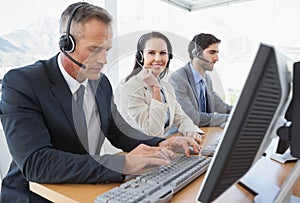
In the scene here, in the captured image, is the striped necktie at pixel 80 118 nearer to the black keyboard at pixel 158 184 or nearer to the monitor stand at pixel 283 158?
the black keyboard at pixel 158 184

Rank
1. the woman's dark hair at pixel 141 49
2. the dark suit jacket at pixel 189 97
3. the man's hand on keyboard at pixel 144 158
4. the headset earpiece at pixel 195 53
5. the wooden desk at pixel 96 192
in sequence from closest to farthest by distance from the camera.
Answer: the wooden desk at pixel 96 192, the man's hand on keyboard at pixel 144 158, the woman's dark hair at pixel 141 49, the dark suit jacket at pixel 189 97, the headset earpiece at pixel 195 53

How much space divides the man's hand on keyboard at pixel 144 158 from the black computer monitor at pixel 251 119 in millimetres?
388

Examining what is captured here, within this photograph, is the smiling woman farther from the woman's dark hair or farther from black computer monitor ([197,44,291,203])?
black computer monitor ([197,44,291,203])

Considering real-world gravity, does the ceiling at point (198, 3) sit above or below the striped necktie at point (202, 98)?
above

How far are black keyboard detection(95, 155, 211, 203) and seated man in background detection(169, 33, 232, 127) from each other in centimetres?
75

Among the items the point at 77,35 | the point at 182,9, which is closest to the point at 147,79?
the point at 77,35

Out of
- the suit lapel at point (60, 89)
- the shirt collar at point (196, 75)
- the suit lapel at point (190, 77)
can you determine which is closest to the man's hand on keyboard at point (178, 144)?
the suit lapel at point (60, 89)

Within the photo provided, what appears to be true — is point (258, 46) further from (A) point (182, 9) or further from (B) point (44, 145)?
(A) point (182, 9)

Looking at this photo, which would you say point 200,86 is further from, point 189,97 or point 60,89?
point 60,89

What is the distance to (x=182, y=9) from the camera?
4.04 metres

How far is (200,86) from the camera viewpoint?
1.88m

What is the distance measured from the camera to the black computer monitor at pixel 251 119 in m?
0.33

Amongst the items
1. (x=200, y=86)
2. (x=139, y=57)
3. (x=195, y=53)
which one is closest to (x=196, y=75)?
(x=200, y=86)

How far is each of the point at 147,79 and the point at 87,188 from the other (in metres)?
0.81
